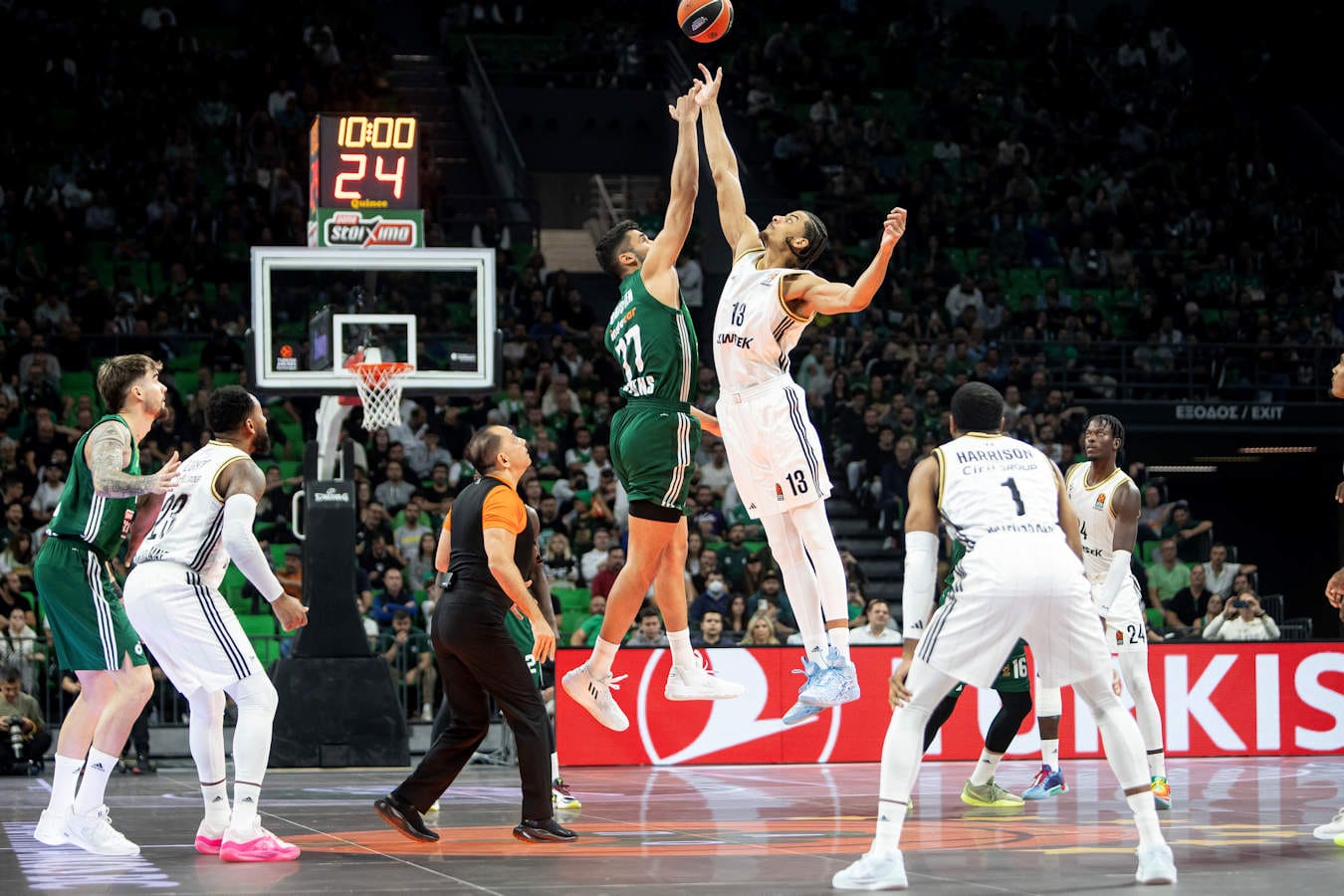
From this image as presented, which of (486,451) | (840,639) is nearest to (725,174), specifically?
(486,451)

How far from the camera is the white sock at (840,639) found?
29.3ft

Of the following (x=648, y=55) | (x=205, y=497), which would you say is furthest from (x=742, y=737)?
(x=648, y=55)

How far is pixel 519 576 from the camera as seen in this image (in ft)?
28.6

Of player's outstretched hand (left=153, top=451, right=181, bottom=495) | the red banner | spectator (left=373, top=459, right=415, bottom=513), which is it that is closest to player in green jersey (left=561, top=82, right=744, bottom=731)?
player's outstretched hand (left=153, top=451, right=181, bottom=495)

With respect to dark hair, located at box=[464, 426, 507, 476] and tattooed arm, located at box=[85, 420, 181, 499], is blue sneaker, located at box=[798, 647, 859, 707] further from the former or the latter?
tattooed arm, located at box=[85, 420, 181, 499]

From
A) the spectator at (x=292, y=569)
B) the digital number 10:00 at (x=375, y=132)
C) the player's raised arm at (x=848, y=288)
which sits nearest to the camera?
the player's raised arm at (x=848, y=288)

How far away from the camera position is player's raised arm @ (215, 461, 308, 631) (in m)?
8.11

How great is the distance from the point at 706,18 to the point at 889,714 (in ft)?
27.1

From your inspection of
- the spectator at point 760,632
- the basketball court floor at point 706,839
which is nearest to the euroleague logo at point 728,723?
the spectator at point 760,632

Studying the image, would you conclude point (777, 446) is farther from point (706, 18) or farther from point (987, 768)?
point (987, 768)

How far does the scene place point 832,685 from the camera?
8.75 m

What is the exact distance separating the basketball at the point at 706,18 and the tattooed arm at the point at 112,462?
3.41 meters

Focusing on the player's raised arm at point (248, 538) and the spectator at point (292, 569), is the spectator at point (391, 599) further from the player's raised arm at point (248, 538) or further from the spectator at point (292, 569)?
the player's raised arm at point (248, 538)

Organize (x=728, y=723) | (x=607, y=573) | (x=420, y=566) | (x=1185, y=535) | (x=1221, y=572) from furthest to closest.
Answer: (x=1185, y=535) → (x=1221, y=572) → (x=420, y=566) → (x=607, y=573) → (x=728, y=723)
